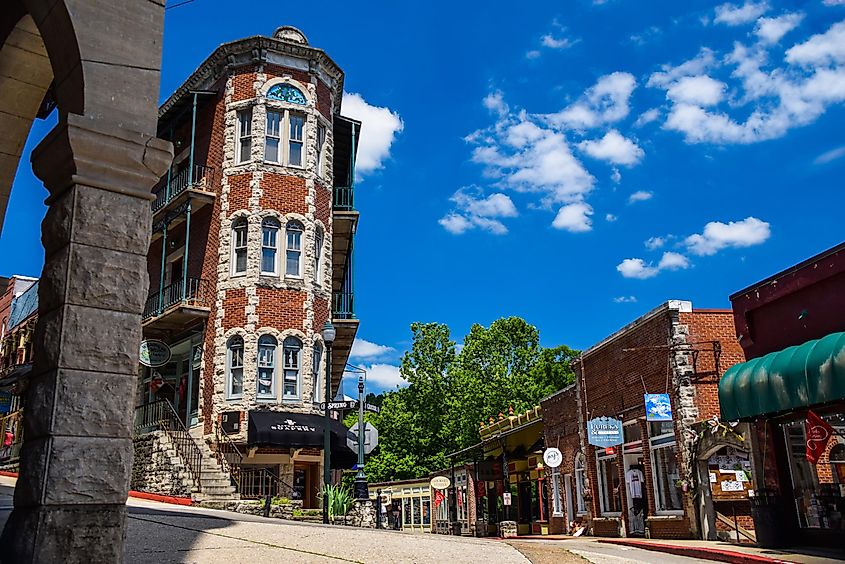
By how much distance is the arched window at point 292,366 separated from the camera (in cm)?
2427

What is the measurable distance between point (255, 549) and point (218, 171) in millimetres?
19612

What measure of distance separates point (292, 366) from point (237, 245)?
4.46 m

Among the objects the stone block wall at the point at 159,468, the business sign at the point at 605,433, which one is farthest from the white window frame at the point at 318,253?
the business sign at the point at 605,433

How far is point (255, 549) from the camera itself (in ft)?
27.0

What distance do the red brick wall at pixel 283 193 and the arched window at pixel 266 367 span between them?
4401mm

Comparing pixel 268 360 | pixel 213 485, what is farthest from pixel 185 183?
pixel 213 485

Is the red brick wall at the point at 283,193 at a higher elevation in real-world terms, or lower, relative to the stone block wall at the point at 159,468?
higher

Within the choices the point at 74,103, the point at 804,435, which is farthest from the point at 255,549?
the point at 804,435

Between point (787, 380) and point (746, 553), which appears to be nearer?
point (746, 553)

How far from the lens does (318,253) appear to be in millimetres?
26188

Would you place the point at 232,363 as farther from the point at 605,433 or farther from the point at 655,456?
the point at 655,456

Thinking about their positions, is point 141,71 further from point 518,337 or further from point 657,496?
point 518,337

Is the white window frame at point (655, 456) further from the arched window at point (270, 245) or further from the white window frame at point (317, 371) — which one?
the arched window at point (270, 245)

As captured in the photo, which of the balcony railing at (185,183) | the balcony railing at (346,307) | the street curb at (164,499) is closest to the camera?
the street curb at (164,499)
